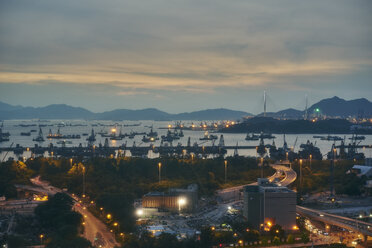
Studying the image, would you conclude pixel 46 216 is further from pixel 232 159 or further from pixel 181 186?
pixel 232 159

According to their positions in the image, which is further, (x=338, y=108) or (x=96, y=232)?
(x=338, y=108)

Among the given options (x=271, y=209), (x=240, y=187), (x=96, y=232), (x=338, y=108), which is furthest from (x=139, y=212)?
(x=338, y=108)

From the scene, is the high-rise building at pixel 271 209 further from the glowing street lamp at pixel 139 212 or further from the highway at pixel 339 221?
the glowing street lamp at pixel 139 212

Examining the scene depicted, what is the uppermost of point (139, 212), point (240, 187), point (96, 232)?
point (240, 187)

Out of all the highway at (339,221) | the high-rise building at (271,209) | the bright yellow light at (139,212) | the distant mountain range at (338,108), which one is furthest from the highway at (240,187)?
the distant mountain range at (338,108)

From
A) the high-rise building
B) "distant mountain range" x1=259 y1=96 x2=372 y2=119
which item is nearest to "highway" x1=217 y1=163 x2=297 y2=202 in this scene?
the high-rise building

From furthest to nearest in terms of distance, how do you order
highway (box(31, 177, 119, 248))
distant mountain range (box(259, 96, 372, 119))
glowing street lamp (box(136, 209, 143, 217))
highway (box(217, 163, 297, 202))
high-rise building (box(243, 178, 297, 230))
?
distant mountain range (box(259, 96, 372, 119)), highway (box(217, 163, 297, 202)), glowing street lamp (box(136, 209, 143, 217)), high-rise building (box(243, 178, 297, 230)), highway (box(31, 177, 119, 248))

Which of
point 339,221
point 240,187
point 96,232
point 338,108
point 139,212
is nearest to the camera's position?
point 96,232

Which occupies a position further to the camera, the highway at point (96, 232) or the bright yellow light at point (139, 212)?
the bright yellow light at point (139, 212)

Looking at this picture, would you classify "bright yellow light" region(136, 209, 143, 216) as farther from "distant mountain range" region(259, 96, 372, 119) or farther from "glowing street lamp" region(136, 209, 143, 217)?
"distant mountain range" region(259, 96, 372, 119)

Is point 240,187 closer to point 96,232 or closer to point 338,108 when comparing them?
point 96,232

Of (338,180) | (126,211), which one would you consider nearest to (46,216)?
(126,211)

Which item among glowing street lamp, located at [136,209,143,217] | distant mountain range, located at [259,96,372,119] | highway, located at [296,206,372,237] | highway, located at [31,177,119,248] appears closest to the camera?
highway, located at [31,177,119,248]

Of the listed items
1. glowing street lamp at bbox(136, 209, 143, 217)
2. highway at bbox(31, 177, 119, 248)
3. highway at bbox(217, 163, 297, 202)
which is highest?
highway at bbox(217, 163, 297, 202)
